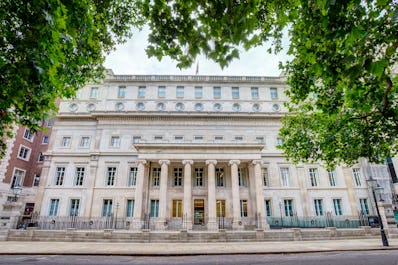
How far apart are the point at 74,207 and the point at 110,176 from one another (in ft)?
17.0

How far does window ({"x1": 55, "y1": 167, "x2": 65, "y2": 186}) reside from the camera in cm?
2533

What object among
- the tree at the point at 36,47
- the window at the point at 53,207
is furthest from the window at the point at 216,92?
the window at the point at 53,207

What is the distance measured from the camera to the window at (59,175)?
2533cm

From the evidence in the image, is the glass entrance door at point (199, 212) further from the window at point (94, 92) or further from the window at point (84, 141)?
the window at point (94, 92)

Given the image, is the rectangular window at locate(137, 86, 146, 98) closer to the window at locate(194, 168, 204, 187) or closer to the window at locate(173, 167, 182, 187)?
the window at locate(173, 167, 182, 187)

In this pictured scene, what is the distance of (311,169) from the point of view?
1042 inches

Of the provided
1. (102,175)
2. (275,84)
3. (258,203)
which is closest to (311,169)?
(258,203)

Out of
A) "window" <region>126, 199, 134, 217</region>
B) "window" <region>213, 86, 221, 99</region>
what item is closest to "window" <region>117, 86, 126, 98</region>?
"window" <region>213, 86, 221, 99</region>

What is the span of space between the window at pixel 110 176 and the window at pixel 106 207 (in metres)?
1.99

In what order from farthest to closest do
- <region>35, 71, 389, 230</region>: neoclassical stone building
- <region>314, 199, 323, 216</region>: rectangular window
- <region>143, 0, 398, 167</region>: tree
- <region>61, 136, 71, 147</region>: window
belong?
<region>61, 136, 71, 147</region>: window < <region>314, 199, 323, 216</region>: rectangular window < <region>35, 71, 389, 230</region>: neoclassical stone building < <region>143, 0, 398, 167</region>: tree

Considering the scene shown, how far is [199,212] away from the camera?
23906mm

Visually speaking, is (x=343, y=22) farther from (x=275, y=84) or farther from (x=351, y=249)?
(x=275, y=84)

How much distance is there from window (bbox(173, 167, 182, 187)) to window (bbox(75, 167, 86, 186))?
37.7 feet

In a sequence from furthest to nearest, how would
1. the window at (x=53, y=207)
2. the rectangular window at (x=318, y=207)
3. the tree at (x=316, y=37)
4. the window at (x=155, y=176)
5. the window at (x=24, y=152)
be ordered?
the window at (x=24, y=152)
the window at (x=155, y=176)
the rectangular window at (x=318, y=207)
the window at (x=53, y=207)
the tree at (x=316, y=37)
